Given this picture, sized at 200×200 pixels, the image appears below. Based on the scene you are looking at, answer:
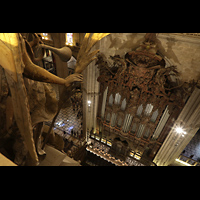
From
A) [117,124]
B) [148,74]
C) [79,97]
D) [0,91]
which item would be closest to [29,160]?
[0,91]

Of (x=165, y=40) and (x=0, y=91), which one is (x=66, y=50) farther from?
(x=165, y=40)

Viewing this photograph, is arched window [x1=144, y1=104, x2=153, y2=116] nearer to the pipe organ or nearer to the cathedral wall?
the pipe organ

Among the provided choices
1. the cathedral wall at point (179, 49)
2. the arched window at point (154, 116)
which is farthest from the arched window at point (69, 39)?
the arched window at point (154, 116)

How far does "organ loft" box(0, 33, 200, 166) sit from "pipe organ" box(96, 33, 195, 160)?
34mm

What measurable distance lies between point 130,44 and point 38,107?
16.7 ft

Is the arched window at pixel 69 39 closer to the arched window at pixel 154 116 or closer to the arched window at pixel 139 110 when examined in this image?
the arched window at pixel 139 110

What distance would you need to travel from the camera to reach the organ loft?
137cm

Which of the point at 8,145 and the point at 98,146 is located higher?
the point at 8,145

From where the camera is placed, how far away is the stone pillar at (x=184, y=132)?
16.5 feet

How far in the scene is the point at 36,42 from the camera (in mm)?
1393

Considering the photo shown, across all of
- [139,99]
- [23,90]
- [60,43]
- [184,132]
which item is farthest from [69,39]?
[23,90]

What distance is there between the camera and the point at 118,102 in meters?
6.76

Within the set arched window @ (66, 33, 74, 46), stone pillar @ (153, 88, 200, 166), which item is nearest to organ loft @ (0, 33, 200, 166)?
stone pillar @ (153, 88, 200, 166)

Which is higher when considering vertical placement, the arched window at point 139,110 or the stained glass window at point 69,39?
the stained glass window at point 69,39
